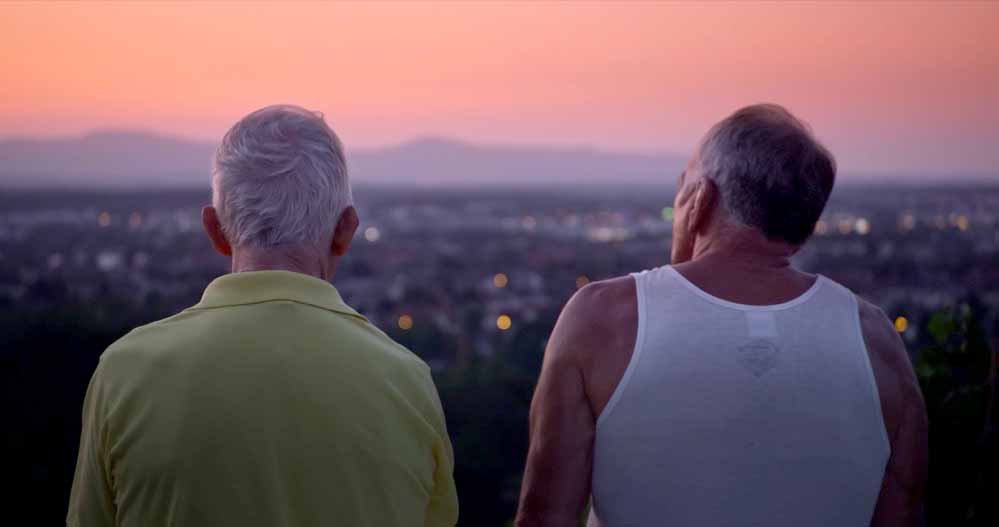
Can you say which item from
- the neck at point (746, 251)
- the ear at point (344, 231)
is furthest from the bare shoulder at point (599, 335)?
the ear at point (344, 231)

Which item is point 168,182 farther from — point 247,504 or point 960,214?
point 247,504

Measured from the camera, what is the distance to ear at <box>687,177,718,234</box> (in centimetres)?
183

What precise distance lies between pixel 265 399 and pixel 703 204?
99cm

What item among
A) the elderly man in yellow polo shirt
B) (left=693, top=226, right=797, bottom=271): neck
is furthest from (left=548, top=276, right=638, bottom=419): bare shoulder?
the elderly man in yellow polo shirt

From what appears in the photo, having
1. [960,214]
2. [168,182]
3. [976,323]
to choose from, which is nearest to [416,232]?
[168,182]

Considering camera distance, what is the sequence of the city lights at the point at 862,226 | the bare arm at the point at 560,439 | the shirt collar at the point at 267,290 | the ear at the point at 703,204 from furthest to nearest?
the city lights at the point at 862,226 < the ear at the point at 703,204 < the bare arm at the point at 560,439 < the shirt collar at the point at 267,290

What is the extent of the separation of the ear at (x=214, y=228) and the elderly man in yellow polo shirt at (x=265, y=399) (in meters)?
0.05

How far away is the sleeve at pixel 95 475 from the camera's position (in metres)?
1.40

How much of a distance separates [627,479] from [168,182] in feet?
74.7

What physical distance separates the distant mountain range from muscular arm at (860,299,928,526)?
42.3 feet

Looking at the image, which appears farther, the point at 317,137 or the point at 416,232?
the point at 416,232

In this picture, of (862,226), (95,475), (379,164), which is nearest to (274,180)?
(95,475)

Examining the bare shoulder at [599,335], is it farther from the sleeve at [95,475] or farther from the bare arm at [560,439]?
the sleeve at [95,475]

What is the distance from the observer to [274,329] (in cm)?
142
